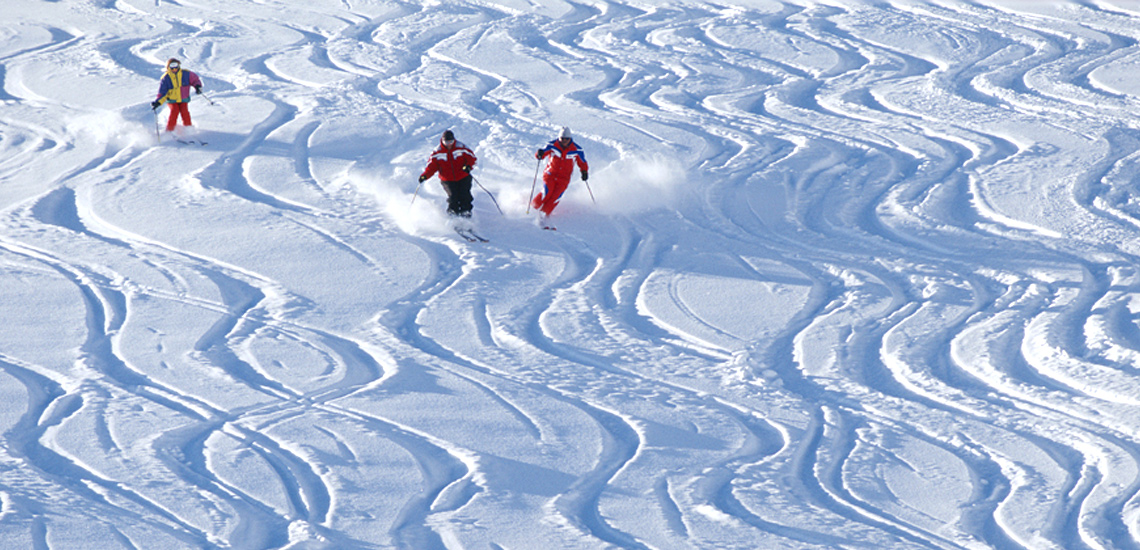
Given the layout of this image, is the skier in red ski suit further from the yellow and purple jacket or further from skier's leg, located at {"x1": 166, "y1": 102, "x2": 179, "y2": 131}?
skier's leg, located at {"x1": 166, "y1": 102, "x2": 179, "y2": 131}

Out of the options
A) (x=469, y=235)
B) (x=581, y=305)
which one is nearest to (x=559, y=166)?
(x=469, y=235)

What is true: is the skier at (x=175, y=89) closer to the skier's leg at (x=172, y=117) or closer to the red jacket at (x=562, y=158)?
the skier's leg at (x=172, y=117)

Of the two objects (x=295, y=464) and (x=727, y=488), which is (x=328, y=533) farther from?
(x=727, y=488)

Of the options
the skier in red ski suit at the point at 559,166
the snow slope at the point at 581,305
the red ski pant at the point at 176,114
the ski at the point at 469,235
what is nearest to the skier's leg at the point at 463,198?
the ski at the point at 469,235

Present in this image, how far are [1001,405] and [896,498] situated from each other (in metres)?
1.27

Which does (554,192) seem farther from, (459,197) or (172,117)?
(172,117)

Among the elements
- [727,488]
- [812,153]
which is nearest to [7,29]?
[812,153]

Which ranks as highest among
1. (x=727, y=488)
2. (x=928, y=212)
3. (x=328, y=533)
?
(x=928, y=212)

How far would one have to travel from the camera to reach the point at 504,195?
9836 millimetres

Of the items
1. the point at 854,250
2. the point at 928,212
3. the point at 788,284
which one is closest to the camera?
the point at 788,284

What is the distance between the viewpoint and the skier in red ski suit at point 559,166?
29.8ft

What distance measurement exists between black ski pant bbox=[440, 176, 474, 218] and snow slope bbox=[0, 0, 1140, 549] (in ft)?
0.79

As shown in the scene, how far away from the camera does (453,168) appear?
8891mm

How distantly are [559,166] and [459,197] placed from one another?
34.4 inches
